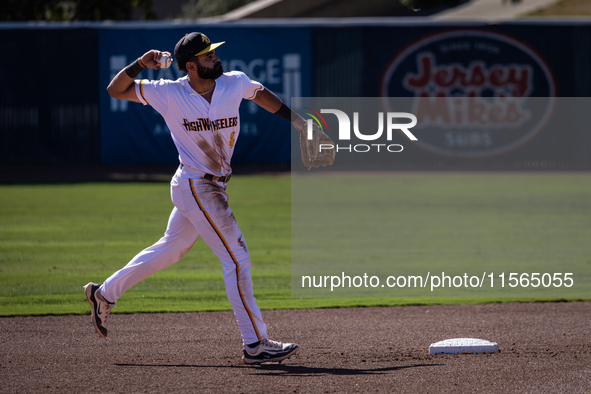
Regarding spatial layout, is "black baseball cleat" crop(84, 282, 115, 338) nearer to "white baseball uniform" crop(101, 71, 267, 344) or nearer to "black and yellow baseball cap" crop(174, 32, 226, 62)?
"white baseball uniform" crop(101, 71, 267, 344)

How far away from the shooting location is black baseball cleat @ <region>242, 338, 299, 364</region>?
5316 mm

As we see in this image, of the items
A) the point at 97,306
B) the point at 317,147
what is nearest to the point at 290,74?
the point at 317,147

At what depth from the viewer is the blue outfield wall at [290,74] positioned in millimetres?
21844

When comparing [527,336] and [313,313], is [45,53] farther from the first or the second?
[527,336]

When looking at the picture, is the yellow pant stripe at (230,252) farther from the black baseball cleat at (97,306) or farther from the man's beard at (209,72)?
the black baseball cleat at (97,306)

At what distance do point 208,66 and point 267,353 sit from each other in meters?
2.04

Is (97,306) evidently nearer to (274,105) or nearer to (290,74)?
(274,105)

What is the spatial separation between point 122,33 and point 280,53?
459 cm

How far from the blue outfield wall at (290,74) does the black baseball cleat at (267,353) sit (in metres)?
16.8

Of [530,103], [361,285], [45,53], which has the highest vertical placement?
[45,53]

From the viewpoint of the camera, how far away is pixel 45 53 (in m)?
21.9

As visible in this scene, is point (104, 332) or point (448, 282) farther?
point (448, 282)

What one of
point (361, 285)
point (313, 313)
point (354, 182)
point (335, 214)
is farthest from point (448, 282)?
point (354, 182)

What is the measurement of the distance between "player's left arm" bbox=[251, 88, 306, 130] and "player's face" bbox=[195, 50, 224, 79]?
0.45 meters
